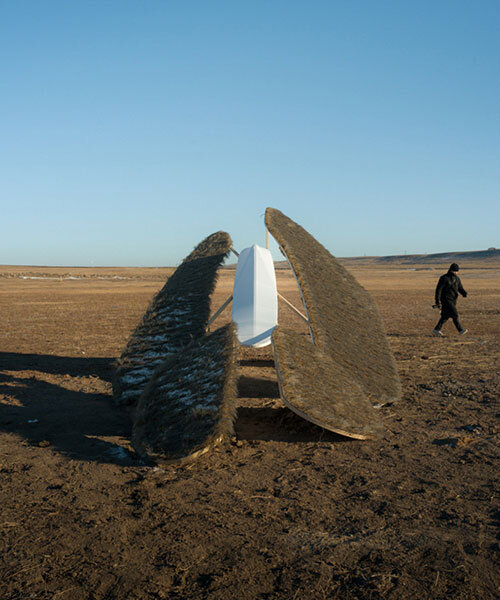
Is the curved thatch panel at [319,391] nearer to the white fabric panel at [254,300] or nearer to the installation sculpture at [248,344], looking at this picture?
the installation sculpture at [248,344]

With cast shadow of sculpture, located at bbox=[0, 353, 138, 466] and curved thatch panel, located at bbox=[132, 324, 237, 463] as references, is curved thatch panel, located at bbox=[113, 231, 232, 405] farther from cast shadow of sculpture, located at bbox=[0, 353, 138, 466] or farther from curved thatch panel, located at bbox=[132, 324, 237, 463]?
curved thatch panel, located at bbox=[132, 324, 237, 463]

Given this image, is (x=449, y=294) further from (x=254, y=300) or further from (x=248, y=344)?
(x=248, y=344)

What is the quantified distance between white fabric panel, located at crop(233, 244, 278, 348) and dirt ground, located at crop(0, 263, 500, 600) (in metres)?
2.02

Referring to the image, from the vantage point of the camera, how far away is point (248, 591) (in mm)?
2908

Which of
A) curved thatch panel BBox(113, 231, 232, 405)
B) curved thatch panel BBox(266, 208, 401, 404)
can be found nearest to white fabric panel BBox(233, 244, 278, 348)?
curved thatch panel BBox(113, 231, 232, 405)

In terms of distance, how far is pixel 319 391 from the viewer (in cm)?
549

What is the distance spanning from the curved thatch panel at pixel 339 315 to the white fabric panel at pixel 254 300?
3.31ft

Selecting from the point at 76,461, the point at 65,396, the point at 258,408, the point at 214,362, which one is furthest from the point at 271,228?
the point at 76,461

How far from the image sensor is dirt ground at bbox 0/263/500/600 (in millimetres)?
3014

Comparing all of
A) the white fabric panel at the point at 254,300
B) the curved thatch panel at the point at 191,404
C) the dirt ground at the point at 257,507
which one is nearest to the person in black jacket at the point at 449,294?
the white fabric panel at the point at 254,300

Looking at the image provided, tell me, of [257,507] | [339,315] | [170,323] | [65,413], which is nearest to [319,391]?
[257,507]

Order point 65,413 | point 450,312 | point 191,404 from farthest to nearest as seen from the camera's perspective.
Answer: point 450,312, point 65,413, point 191,404

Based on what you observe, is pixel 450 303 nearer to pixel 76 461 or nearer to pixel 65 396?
pixel 65 396

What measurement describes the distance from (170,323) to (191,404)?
10.0 ft
